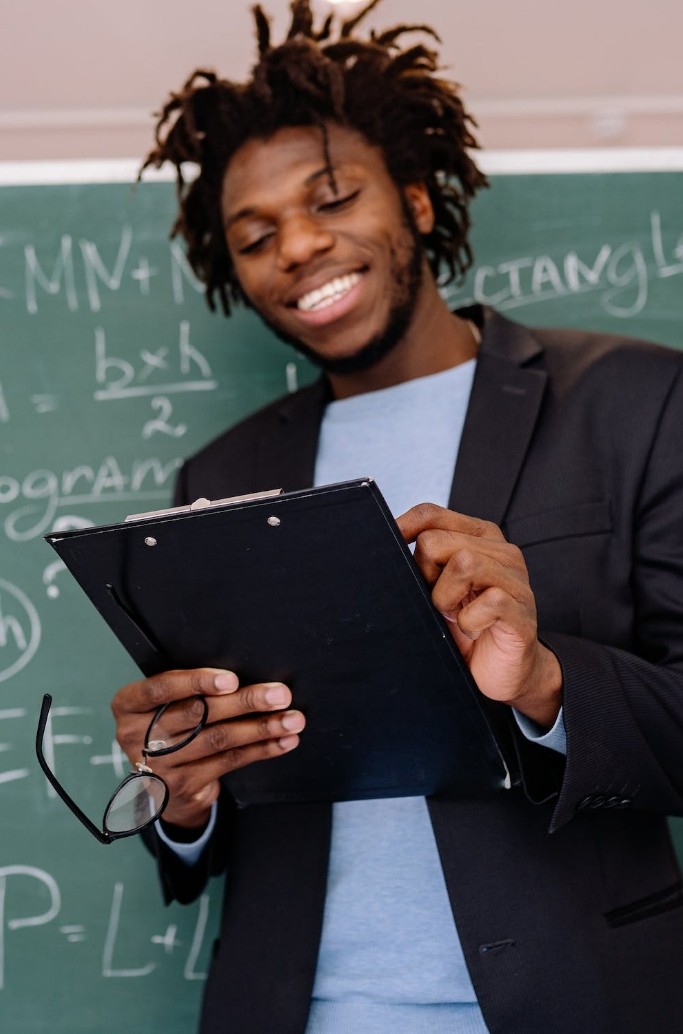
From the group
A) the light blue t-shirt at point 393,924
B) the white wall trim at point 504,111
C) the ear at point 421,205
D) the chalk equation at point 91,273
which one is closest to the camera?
the light blue t-shirt at point 393,924

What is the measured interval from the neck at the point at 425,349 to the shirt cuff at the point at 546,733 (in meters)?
0.63

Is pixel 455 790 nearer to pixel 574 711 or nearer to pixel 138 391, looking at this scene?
pixel 574 711

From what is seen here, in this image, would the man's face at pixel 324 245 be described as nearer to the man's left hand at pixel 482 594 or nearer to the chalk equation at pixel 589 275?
the chalk equation at pixel 589 275

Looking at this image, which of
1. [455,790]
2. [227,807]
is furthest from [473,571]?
[227,807]

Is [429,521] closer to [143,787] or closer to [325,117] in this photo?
[143,787]

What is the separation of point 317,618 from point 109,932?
3.30 ft

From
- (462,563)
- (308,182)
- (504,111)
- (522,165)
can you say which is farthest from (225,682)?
(504,111)

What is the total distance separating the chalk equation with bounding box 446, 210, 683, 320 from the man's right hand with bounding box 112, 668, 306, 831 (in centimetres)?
104

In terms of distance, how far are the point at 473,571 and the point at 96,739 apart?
3.39 ft

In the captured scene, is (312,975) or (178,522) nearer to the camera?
(178,522)

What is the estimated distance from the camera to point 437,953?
112 centimetres

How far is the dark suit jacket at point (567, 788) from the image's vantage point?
3.46 feet

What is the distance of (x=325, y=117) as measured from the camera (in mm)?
1503

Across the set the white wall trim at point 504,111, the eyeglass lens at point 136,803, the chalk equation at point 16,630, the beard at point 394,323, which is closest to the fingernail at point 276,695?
the eyeglass lens at point 136,803
